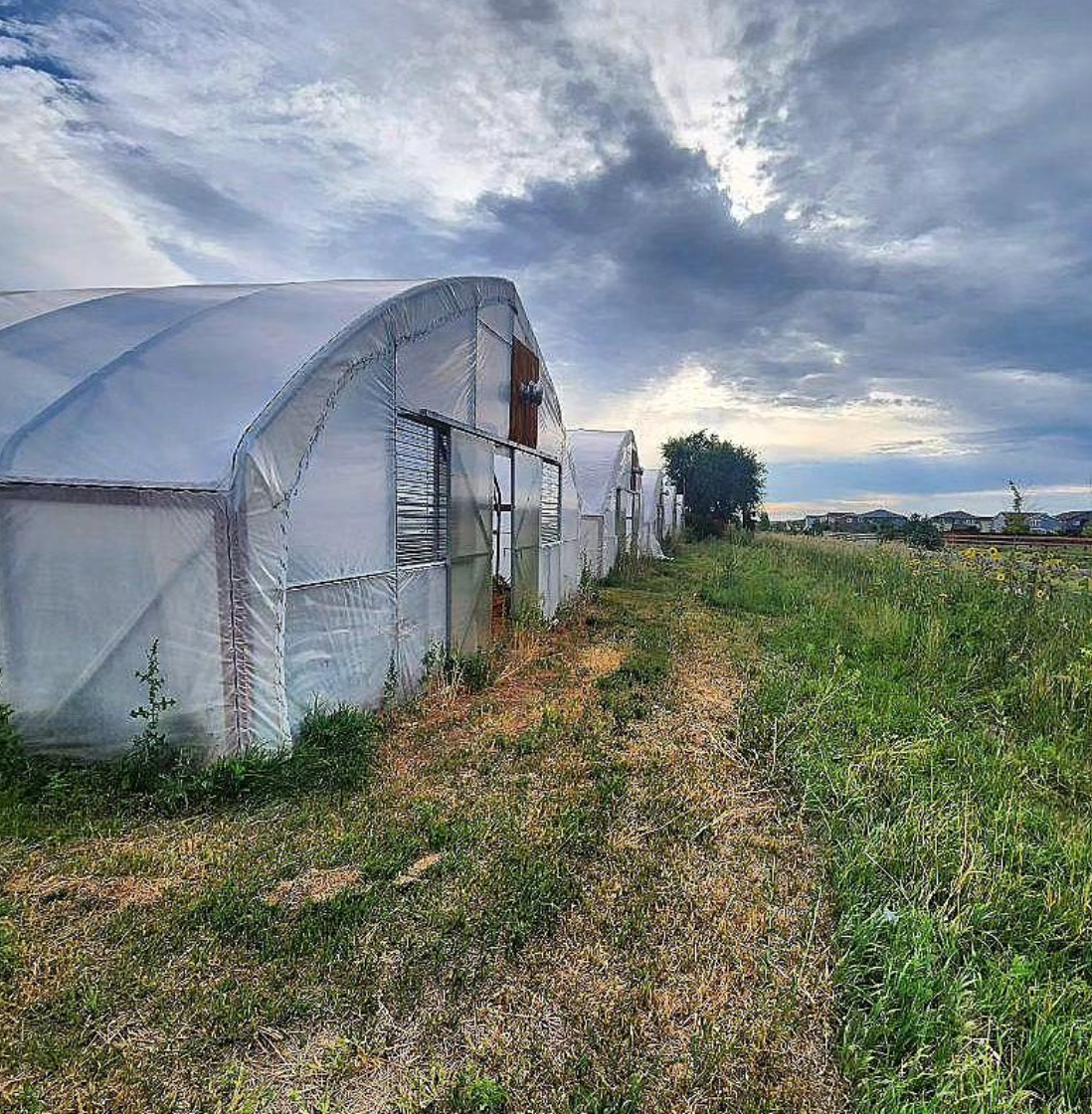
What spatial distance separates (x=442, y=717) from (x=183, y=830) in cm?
219

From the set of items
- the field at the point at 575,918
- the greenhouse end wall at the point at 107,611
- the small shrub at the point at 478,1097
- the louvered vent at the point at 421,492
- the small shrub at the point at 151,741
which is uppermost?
the louvered vent at the point at 421,492

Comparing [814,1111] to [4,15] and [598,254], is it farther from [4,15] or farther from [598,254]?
[598,254]

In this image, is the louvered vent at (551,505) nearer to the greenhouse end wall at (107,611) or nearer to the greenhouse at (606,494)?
the greenhouse at (606,494)

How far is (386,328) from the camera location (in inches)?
187

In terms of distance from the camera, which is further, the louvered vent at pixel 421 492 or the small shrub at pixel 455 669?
the small shrub at pixel 455 669

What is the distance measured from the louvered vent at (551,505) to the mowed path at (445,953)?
5707 millimetres

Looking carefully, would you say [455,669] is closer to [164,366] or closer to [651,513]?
[164,366]

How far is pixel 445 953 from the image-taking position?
243 centimetres

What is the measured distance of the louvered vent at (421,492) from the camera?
5195 millimetres

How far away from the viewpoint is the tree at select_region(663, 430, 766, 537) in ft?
108

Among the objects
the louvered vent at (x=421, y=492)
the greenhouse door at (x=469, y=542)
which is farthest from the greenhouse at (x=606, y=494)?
the louvered vent at (x=421, y=492)

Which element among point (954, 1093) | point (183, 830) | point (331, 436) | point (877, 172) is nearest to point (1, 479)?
point (331, 436)

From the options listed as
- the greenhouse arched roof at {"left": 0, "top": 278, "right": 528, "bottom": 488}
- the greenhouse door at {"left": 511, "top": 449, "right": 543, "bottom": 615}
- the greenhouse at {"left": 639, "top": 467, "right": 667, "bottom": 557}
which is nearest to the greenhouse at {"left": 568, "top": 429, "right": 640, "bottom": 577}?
the greenhouse at {"left": 639, "top": 467, "right": 667, "bottom": 557}

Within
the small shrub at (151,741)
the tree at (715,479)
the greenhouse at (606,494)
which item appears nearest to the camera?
the small shrub at (151,741)
